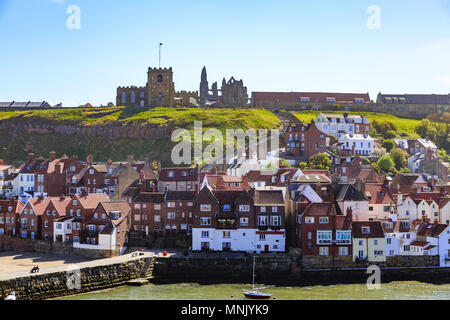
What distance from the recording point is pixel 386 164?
82.6 meters

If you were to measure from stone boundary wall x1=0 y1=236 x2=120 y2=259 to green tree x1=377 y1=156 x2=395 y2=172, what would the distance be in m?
46.4

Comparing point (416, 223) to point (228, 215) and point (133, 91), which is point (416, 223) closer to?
point (228, 215)

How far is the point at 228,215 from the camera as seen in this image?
166 ft

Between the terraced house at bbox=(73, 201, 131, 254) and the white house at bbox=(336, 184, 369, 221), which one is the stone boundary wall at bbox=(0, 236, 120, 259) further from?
the white house at bbox=(336, 184, 369, 221)

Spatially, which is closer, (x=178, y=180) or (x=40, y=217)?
(x=40, y=217)

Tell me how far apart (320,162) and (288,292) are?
40.7 m

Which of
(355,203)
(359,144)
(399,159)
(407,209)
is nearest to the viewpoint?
(355,203)

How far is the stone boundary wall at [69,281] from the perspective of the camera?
39875 mm

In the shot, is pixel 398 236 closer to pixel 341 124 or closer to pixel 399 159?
pixel 399 159

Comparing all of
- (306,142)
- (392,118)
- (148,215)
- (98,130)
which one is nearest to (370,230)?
(148,215)

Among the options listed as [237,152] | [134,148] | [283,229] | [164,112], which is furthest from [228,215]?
[164,112]

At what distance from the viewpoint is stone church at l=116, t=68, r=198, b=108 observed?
413 feet

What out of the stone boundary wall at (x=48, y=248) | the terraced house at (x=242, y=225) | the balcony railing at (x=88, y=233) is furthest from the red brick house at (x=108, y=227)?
the terraced house at (x=242, y=225)

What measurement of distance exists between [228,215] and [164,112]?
230ft
